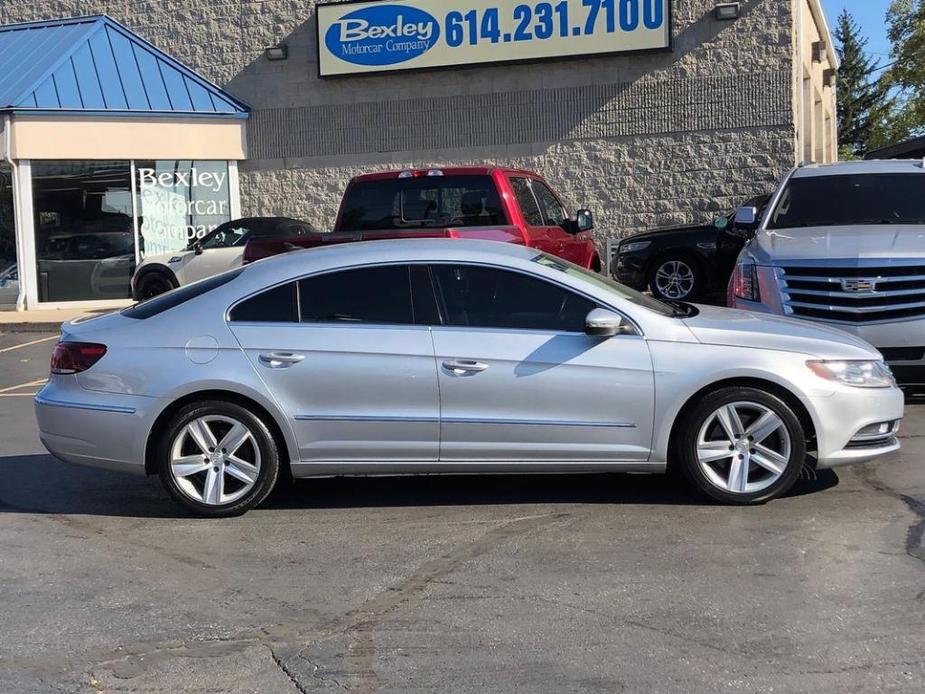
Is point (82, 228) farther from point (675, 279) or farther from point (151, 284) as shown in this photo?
point (675, 279)

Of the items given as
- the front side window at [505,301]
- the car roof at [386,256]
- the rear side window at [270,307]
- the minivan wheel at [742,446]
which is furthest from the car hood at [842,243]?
→ the rear side window at [270,307]

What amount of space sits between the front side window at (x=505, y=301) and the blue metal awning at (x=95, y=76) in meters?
14.8

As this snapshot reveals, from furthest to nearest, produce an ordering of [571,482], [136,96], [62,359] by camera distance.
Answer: [136,96] < [571,482] < [62,359]

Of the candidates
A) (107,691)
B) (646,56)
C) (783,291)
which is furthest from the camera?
(646,56)

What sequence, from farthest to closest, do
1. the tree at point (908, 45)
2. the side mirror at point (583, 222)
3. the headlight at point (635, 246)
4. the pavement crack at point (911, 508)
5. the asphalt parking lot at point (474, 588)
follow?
1. the tree at point (908, 45)
2. the headlight at point (635, 246)
3. the side mirror at point (583, 222)
4. the pavement crack at point (911, 508)
5. the asphalt parking lot at point (474, 588)

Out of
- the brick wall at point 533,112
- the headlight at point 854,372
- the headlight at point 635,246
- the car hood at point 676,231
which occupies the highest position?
the brick wall at point 533,112

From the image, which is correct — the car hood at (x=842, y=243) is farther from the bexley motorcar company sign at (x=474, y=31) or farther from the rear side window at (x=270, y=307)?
the bexley motorcar company sign at (x=474, y=31)

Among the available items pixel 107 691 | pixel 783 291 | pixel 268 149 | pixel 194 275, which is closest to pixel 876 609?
pixel 107 691

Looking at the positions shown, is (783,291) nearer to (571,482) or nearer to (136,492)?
(571,482)

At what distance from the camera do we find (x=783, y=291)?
880cm

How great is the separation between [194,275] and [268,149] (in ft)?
14.0

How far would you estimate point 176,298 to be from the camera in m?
6.64

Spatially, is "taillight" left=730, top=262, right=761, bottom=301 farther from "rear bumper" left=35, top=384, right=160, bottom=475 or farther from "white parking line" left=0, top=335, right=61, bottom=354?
"white parking line" left=0, top=335, right=61, bottom=354

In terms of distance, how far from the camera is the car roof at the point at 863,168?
1026cm
